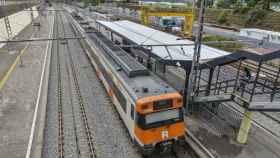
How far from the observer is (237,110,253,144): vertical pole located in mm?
11758

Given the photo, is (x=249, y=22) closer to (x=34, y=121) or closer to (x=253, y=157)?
(x=253, y=157)

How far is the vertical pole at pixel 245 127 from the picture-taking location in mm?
11758

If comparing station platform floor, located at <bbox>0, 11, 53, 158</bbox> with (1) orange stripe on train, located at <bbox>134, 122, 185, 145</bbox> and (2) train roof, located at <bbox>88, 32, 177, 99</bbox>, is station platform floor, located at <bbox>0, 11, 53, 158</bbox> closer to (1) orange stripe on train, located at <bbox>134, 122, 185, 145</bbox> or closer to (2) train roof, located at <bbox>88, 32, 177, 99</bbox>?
(1) orange stripe on train, located at <bbox>134, 122, 185, 145</bbox>

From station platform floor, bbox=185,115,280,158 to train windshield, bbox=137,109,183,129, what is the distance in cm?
297

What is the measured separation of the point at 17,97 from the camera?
17.5 metres

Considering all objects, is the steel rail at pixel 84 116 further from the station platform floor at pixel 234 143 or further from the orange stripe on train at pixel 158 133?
the station platform floor at pixel 234 143

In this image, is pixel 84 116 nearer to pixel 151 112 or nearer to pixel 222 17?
pixel 151 112

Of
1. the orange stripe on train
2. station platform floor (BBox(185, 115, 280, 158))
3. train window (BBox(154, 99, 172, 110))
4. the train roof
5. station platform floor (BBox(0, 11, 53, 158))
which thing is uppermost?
the train roof

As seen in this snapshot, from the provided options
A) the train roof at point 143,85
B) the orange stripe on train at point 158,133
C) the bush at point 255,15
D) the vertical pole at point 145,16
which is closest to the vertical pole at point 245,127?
the orange stripe on train at point 158,133

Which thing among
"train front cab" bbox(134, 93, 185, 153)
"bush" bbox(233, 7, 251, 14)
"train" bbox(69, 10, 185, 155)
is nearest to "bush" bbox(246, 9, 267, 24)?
"bush" bbox(233, 7, 251, 14)

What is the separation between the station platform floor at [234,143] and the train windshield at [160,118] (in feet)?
9.75

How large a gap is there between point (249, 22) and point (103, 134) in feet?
177

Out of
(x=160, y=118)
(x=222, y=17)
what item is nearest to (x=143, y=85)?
(x=160, y=118)

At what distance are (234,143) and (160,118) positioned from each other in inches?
→ 200
